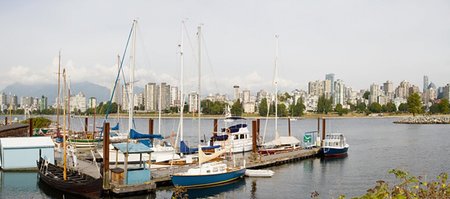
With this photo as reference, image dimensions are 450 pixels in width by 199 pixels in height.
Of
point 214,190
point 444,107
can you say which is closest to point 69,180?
point 214,190

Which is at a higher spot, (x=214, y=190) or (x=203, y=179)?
(x=203, y=179)

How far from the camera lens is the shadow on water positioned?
88.5 ft

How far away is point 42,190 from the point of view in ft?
92.8

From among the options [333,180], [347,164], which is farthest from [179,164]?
[347,164]

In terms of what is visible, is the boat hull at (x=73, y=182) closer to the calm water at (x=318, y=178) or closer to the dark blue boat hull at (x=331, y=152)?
the calm water at (x=318, y=178)

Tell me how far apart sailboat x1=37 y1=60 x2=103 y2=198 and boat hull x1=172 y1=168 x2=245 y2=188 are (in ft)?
16.4

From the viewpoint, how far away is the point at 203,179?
28203mm

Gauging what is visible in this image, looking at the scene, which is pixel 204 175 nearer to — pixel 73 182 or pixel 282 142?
pixel 73 182

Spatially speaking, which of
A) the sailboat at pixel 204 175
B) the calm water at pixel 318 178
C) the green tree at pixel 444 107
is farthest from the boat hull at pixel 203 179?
the green tree at pixel 444 107

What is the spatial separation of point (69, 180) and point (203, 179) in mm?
7989

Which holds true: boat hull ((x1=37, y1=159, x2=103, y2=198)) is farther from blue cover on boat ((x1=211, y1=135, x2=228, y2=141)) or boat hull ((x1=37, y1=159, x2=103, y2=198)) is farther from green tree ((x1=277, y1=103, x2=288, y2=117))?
green tree ((x1=277, y1=103, x2=288, y2=117))

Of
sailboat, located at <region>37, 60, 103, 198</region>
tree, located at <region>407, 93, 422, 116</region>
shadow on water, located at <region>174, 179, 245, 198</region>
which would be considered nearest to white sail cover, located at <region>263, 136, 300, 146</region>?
shadow on water, located at <region>174, 179, 245, 198</region>

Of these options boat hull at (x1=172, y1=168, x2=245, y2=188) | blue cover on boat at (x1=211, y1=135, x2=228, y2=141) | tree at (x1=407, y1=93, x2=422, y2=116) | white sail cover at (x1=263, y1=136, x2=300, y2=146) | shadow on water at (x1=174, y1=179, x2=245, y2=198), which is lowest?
shadow on water at (x1=174, y1=179, x2=245, y2=198)

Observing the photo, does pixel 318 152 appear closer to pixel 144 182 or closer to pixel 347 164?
pixel 347 164
